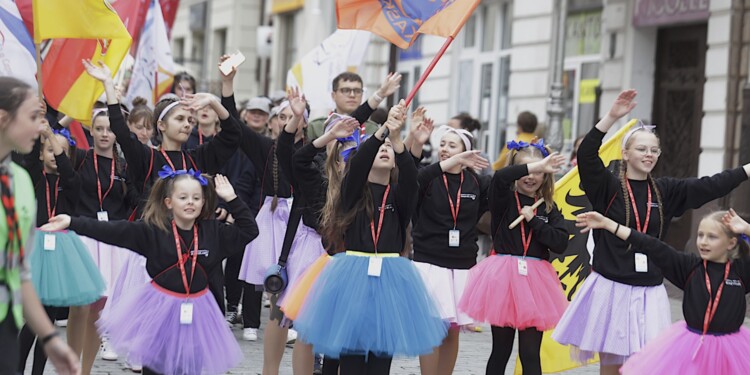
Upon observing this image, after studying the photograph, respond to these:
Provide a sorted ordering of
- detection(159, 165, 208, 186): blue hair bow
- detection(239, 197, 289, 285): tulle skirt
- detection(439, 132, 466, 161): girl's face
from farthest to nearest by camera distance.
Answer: detection(239, 197, 289, 285): tulle skirt
detection(439, 132, 466, 161): girl's face
detection(159, 165, 208, 186): blue hair bow

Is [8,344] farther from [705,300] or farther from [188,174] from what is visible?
[705,300]

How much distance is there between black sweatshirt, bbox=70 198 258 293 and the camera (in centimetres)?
655

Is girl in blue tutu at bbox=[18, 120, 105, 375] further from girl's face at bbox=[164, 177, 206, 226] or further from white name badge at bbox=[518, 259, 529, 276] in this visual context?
white name badge at bbox=[518, 259, 529, 276]

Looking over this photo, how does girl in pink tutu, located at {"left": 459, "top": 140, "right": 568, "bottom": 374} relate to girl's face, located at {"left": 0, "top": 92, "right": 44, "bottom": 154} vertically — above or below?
below

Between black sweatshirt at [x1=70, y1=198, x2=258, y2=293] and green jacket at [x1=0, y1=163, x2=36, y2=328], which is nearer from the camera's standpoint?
green jacket at [x1=0, y1=163, x2=36, y2=328]

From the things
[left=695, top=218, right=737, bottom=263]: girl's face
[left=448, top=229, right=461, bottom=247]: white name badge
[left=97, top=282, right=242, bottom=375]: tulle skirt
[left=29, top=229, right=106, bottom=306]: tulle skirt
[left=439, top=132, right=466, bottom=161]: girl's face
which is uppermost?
[left=439, top=132, right=466, bottom=161]: girl's face

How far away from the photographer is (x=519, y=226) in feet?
26.2

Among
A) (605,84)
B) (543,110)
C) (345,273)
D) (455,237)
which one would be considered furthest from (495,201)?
(543,110)

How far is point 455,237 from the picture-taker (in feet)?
26.3

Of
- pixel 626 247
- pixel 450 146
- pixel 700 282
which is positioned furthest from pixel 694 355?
pixel 450 146

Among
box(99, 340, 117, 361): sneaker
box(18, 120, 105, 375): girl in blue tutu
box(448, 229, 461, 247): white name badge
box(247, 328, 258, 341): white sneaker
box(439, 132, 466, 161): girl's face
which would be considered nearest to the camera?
box(18, 120, 105, 375): girl in blue tutu

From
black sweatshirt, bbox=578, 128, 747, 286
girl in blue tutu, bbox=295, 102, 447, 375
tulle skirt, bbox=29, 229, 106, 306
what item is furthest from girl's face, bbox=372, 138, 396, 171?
tulle skirt, bbox=29, 229, 106, 306

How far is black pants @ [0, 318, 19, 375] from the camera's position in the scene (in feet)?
15.6

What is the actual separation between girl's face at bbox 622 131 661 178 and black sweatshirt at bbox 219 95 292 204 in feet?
8.29
